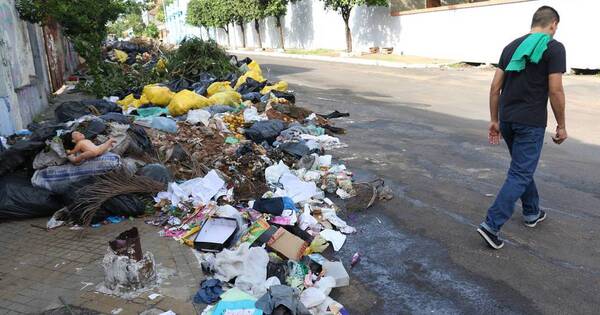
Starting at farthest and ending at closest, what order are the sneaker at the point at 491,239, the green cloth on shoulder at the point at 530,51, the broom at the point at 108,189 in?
the broom at the point at 108,189
the sneaker at the point at 491,239
the green cloth on shoulder at the point at 530,51

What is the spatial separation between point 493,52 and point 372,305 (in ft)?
60.3

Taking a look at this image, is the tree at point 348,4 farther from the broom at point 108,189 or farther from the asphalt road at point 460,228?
the broom at point 108,189

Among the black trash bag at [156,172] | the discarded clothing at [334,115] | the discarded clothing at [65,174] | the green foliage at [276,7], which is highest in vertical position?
the green foliage at [276,7]

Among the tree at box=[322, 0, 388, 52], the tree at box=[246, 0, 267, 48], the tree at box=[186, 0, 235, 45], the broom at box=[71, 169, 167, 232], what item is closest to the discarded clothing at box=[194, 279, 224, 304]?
the broom at box=[71, 169, 167, 232]

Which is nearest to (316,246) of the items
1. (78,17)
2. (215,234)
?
(215,234)

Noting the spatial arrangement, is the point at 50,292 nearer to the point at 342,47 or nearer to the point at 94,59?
the point at 94,59

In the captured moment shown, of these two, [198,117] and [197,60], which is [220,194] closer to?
[198,117]

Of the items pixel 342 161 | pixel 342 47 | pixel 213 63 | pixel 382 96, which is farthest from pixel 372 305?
pixel 342 47

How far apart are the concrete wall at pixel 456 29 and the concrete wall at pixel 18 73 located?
53.1ft

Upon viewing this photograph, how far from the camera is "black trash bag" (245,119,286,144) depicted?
7.46m

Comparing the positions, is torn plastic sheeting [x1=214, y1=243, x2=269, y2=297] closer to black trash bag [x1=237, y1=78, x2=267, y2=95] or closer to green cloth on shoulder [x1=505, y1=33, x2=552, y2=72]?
green cloth on shoulder [x1=505, y1=33, x2=552, y2=72]

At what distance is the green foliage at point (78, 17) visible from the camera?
11.1 m

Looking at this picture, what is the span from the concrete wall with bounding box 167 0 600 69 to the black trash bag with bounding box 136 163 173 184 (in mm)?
15501

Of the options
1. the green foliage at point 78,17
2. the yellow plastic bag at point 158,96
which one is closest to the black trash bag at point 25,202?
the yellow plastic bag at point 158,96
